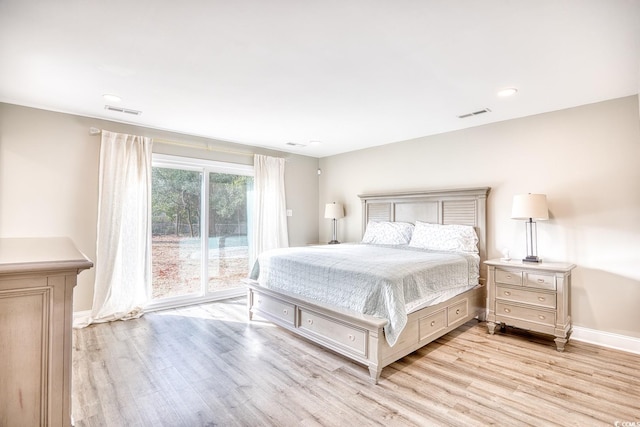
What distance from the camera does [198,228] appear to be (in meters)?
4.66

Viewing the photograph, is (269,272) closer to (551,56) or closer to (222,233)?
(222,233)

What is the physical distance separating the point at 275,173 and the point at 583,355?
4.52 meters

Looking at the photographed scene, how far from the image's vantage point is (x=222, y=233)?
491cm

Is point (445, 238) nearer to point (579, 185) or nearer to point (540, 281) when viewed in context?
point (540, 281)

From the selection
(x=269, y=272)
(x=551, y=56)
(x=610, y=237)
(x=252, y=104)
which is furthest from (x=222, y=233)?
(x=610, y=237)

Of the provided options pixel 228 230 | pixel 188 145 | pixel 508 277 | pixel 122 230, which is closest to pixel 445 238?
pixel 508 277

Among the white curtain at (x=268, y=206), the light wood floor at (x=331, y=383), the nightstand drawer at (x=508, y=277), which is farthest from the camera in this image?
the white curtain at (x=268, y=206)

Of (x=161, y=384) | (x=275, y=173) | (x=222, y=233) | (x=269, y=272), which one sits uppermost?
(x=275, y=173)

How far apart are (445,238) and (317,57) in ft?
8.88

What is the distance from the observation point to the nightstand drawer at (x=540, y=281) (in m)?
2.99

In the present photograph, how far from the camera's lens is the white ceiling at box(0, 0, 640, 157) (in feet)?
5.93

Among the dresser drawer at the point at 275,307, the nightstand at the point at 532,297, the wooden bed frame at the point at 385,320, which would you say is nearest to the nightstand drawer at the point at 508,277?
the nightstand at the point at 532,297

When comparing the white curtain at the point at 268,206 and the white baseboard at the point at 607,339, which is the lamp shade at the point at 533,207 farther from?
the white curtain at the point at 268,206

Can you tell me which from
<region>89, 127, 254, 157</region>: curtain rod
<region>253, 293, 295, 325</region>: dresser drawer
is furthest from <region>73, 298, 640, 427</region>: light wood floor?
<region>89, 127, 254, 157</region>: curtain rod
